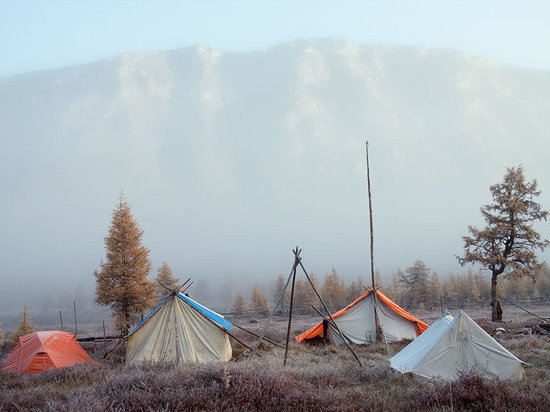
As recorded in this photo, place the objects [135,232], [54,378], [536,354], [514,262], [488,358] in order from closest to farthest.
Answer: [488,358] < [54,378] < [536,354] < [514,262] < [135,232]

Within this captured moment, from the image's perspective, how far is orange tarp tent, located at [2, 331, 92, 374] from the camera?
1430cm

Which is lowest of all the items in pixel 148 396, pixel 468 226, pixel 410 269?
pixel 410 269

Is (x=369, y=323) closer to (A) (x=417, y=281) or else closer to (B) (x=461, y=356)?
Result: (B) (x=461, y=356)

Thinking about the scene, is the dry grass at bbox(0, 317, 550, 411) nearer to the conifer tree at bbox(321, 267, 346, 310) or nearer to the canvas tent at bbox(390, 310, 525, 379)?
the canvas tent at bbox(390, 310, 525, 379)

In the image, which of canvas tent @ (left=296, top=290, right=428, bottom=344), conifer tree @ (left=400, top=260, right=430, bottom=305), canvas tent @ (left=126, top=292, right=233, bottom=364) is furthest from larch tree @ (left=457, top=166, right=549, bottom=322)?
conifer tree @ (left=400, top=260, right=430, bottom=305)

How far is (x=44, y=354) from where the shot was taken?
578 inches

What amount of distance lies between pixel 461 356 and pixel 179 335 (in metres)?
11.0

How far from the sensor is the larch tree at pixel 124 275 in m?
23.4

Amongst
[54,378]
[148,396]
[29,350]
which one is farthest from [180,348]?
[148,396]

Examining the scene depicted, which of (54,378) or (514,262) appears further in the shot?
(514,262)

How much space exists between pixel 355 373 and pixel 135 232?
754 inches

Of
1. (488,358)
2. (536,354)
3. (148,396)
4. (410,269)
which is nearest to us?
(148,396)

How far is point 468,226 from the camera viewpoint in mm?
24391

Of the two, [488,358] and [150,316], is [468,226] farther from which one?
[150,316]
